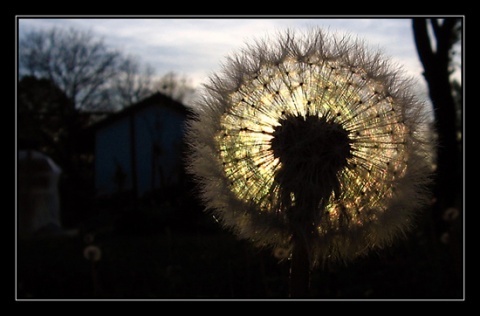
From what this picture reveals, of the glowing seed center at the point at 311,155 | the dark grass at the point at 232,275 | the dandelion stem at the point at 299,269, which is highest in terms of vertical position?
the glowing seed center at the point at 311,155

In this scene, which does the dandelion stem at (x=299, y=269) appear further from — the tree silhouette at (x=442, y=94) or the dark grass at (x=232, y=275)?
the tree silhouette at (x=442, y=94)

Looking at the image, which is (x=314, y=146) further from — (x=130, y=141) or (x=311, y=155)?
(x=130, y=141)

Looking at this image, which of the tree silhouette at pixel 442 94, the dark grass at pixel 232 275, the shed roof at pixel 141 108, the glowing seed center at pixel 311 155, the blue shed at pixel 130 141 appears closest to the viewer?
the glowing seed center at pixel 311 155

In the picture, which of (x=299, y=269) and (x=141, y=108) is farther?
(x=141, y=108)

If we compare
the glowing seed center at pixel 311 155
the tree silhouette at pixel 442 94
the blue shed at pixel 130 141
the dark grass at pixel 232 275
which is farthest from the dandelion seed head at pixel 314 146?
the blue shed at pixel 130 141

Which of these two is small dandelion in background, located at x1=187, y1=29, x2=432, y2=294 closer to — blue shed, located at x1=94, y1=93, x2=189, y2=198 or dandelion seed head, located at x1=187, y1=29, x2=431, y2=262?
dandelion seed head, located at x1=187, y1=29, x2=431, y2=262

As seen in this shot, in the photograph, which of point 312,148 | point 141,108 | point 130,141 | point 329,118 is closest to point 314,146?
point 312,148

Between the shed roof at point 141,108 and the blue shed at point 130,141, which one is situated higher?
the shed roof at point 141,108

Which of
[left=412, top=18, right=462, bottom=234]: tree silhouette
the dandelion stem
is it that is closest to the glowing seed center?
the dandelion stem
